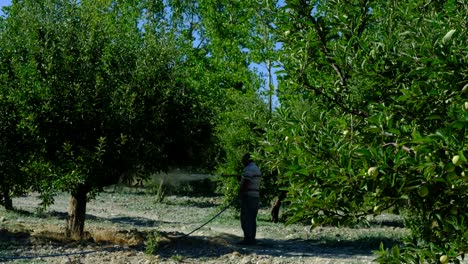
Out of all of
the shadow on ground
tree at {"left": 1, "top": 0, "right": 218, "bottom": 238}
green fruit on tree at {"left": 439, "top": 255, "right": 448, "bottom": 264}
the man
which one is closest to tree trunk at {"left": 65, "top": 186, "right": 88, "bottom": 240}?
tree at {"left": 1, "top": 0, "right": 218, "bottom": 238}

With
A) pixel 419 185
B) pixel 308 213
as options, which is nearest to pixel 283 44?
pixel 308 213

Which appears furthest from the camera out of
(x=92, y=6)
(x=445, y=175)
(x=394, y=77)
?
(x=92, y=6)

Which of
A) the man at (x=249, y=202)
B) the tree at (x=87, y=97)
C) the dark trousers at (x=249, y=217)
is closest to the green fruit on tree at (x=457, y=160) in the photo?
the tree at (x=87, y=97)

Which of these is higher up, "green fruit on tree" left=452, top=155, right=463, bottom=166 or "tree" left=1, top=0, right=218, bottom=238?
"tree" left=1, top=0, right=218, bottom=238

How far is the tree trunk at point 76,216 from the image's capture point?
12.0 meters

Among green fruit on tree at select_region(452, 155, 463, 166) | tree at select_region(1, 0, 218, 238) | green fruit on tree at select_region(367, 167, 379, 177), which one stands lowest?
green fruit on tree at select_region(367, 167, 379, 177)

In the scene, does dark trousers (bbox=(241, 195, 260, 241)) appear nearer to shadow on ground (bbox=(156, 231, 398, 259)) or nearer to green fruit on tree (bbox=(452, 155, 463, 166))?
shadow on ground (bbox=(156, 231, 398, 259))

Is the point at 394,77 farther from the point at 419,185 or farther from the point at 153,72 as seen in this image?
the point at 153,72

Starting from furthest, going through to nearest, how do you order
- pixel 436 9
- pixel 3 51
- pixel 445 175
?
pixel 3 51, pixel 436 9, pixel 445 175

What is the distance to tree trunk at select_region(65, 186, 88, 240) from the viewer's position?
12000mm

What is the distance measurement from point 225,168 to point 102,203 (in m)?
9.55

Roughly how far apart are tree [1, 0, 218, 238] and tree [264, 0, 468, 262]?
689 centimetres

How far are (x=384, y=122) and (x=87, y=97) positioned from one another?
815cm

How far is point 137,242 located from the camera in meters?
11.8
